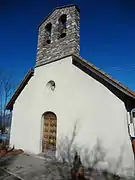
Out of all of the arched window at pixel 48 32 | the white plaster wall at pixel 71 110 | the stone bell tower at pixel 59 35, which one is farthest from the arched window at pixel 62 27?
the white plaster wall at pixel 71 110

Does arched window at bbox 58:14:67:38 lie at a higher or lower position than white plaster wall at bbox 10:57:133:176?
higher

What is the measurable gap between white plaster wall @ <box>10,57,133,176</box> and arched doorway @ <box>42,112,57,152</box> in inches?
11.2

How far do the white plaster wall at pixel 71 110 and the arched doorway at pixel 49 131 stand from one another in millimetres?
283

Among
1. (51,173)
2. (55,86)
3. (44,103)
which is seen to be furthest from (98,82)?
(51,173)

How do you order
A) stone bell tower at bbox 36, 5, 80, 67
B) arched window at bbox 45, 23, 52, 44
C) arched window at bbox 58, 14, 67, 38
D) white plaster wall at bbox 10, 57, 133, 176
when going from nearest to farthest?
white plaster wall at bbox 10, 57, 133, 176
stone bell tower at bbox 36, 5, 80, 67
arched window at bbox 58, 14, 67, 38
arched window at bbox 45, 23, 52, 44

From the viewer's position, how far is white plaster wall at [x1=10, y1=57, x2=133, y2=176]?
5.71 m

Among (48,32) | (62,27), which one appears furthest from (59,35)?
(48,32)

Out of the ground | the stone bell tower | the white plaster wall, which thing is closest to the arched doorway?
the white plaster wall

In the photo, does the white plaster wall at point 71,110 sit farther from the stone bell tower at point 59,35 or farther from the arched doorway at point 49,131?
the stone bell tower at point 59,35

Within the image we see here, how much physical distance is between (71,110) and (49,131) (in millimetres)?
2051

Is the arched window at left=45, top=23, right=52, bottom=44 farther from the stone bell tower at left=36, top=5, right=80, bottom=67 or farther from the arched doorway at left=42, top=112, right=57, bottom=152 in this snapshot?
the arched doorway at left=42, top=112, right=57, bottom=152

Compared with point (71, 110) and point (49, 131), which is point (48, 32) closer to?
point (71, 110)

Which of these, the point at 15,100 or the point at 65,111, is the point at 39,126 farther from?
the point at 15,100

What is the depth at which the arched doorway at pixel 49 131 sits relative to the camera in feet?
25.9
